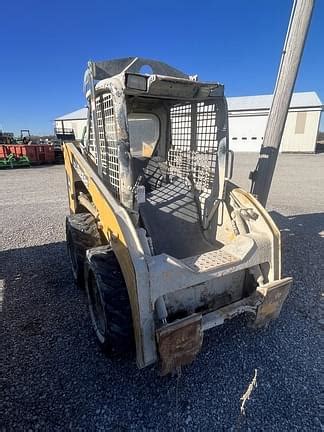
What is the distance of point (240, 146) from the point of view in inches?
1159

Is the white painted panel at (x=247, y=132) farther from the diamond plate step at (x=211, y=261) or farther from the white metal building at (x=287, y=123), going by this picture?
the diamond plate step at (x=211, y=261)

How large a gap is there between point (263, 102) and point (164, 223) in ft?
108

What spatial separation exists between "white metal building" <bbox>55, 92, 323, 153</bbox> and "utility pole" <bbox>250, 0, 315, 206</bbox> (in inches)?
788

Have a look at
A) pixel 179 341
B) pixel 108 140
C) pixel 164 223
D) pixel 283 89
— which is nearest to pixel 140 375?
pixel 179 341

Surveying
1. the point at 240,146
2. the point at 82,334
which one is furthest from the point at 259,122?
the point at 82,334

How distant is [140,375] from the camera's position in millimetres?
2125

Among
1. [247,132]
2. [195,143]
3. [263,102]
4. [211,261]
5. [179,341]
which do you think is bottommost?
[179,341]

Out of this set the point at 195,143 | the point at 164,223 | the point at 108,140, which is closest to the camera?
the point at 108,140

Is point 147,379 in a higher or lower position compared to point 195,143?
lower

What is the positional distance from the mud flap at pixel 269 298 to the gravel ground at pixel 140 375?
317 millimetres

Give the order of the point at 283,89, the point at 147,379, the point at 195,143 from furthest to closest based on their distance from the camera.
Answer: the point at 283,89, the point at 195,143, the point at 147,379

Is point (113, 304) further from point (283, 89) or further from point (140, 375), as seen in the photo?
point (283, 89)

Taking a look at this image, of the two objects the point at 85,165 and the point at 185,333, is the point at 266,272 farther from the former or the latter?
the point at 85,165

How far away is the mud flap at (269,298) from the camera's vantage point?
7.29ft
